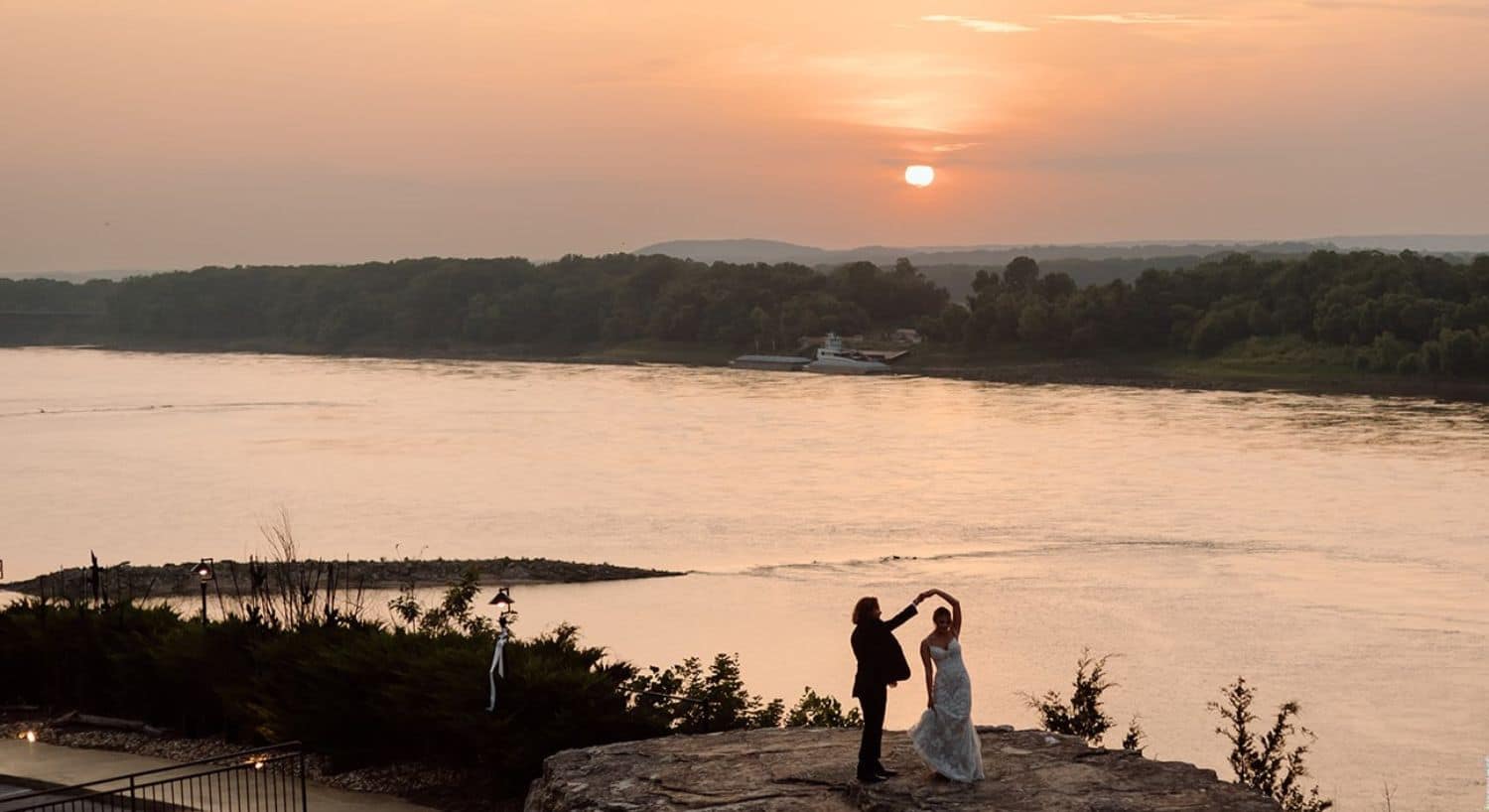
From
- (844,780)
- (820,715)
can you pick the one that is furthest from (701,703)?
(844,780)

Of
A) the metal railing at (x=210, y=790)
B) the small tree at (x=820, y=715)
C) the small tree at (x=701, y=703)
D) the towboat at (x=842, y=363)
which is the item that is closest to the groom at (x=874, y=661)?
the small tree at (x=820, y=715)

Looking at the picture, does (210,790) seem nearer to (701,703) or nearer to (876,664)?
(701,703)

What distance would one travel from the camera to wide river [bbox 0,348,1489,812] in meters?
34.6

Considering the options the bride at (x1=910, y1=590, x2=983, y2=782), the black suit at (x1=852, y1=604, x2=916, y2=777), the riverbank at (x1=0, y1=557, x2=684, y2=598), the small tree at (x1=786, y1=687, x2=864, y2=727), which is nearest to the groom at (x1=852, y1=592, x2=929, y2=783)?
the black suit at (x1=852, y1=604, x2=916, y2=777)

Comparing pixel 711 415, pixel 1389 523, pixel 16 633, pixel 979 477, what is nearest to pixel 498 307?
pixel 711 415

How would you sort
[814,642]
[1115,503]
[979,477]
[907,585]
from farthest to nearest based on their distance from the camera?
[979,477] → [1115,503] → [907,585] → [814,642]

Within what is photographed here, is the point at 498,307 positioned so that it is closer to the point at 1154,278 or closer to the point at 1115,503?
the point at 1154,278

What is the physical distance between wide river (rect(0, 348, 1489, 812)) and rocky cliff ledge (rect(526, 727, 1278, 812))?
3.06 metres

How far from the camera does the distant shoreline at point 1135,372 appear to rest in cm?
11550

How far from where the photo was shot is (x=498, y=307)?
636 feet

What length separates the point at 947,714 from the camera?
13648mm

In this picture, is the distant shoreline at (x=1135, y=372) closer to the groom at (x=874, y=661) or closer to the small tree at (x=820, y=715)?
the small tree at (x=820, y=715)

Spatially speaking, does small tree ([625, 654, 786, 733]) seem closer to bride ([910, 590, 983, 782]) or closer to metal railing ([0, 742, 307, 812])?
metal railing ([0, 742, 307, 812])

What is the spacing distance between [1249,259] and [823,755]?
138 m
